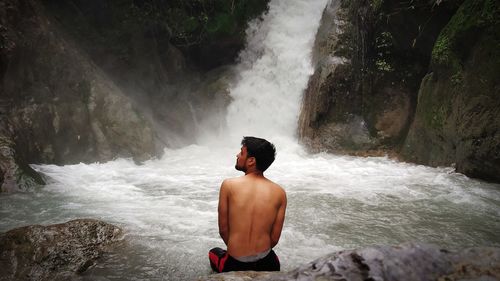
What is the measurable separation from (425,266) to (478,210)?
493cm

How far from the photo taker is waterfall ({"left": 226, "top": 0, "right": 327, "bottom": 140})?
14.0m

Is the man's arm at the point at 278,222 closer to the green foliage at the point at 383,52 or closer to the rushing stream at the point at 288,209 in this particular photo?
the rushing stream at the point at 288,209

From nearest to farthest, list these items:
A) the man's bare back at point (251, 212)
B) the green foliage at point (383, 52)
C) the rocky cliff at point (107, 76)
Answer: the man's bare back at point (251, 212)
the rocky cliff at point (107, 76)
the green foliage at point (383, 52)

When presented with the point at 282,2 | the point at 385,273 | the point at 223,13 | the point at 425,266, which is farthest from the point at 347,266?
the point at 282,2

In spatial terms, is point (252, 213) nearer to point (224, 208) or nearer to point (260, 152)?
point (224, 208)

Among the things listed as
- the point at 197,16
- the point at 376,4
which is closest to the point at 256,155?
the point at 376,4

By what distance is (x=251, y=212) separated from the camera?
288cm

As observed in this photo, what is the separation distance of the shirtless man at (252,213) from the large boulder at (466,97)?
6289 millimetres

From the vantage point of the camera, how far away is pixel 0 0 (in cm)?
847

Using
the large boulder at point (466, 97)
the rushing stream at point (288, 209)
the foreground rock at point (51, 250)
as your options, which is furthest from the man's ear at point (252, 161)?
the large boulder at point (466, 97)

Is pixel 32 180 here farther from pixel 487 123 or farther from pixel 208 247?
pixel 487 123

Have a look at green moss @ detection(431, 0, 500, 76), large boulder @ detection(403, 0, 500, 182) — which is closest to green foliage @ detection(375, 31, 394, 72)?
large boulder @ detection(403, 0, 500, 182)

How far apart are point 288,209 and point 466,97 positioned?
5.04 meters

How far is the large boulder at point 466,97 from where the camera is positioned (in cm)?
749
